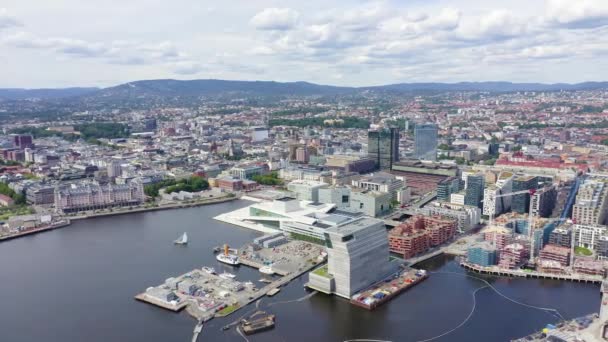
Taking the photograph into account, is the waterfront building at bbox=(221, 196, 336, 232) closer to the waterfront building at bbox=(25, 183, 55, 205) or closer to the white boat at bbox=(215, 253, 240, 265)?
the white boat at bbox=(215, 253, 240, 265)

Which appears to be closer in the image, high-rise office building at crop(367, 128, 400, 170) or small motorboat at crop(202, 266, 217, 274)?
small motorboat at crop(202, 266, 217, 274)

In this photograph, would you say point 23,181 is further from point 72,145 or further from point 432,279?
point 432,279

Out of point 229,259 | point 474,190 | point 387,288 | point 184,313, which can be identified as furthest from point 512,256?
point 184,313

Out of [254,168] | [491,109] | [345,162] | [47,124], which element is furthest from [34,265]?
[491,109]

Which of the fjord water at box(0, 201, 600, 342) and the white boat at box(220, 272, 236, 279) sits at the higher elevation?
the white boat at box(220, 272, 236, 279)

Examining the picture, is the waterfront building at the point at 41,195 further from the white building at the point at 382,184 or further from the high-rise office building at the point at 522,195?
the high-rise office building at the point at 522,195

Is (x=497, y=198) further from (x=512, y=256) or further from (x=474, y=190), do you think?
(x=512, y=256)

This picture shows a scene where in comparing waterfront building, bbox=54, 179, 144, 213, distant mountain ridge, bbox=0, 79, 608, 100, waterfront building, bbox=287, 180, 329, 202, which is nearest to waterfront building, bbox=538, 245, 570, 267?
waterfront building, bbox=287, 180, 329, 202

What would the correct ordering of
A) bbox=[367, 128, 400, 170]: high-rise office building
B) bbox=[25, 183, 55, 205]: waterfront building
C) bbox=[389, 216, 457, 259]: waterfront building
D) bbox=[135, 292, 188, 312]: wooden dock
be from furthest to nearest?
bbox=[367, 128, 400, 170]: high-rise office building < bbox=[25, 183, 55, 205]: waterfront building < bbox=[389, 216, 457, 259]: waterfront building < bbox=[135, 292, 188, 312]: wooden dock

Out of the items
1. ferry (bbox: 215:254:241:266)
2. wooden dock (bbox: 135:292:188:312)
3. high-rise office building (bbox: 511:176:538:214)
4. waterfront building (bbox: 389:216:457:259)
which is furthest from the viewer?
high-rise office building (bbox: 511:176:538:214)
